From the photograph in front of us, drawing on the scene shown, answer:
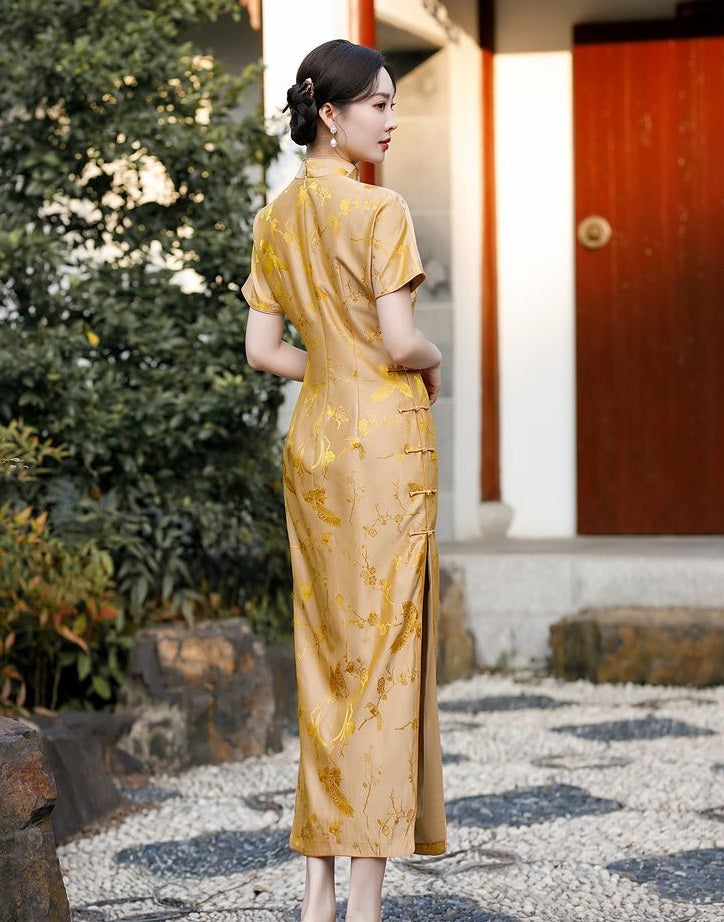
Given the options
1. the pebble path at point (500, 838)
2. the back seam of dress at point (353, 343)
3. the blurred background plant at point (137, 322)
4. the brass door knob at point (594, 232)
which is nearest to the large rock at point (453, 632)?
the pebble path at point (500, 838)

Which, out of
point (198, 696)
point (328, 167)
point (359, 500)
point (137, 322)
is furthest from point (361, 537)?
point (137, 322)

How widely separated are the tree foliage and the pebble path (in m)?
0.72

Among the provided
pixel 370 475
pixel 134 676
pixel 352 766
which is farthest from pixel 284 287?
pixel 134 676

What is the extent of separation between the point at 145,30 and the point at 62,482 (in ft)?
4.86

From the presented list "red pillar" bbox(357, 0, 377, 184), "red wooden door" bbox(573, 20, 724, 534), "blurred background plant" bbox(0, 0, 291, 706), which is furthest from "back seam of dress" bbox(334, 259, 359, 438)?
"red wooden door" bbox(573, 20, 724, 534)

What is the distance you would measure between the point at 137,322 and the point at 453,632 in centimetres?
191

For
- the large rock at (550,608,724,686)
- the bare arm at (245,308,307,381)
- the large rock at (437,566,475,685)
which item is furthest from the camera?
Answer: the large rock at (437,566,475,685)

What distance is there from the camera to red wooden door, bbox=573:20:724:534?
6.59 m

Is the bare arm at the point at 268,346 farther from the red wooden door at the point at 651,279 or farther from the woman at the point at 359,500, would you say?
the red wooden door at the point at 651,279

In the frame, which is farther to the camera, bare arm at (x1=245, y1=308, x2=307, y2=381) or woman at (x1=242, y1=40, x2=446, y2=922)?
bare arm at (x1=245, y1=308, x2=307, y2=381)

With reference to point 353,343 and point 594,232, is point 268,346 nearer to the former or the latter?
point 353,343

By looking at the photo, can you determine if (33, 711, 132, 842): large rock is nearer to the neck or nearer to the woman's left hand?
the woman's left hand

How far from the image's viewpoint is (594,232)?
6680 millimetres

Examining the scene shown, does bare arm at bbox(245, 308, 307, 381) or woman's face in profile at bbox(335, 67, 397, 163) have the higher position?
woman's face in profile at bbox(335, 67, 397, 163)
